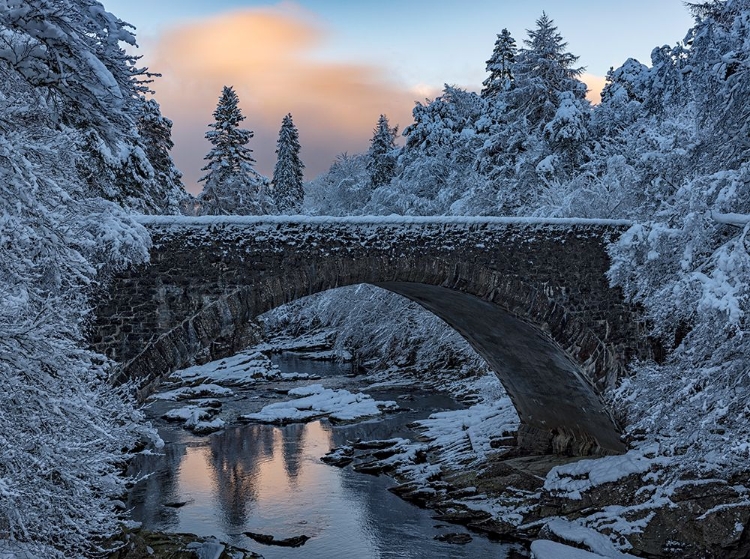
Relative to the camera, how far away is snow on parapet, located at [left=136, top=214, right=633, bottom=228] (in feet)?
35.3

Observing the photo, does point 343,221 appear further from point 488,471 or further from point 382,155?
point 382,155

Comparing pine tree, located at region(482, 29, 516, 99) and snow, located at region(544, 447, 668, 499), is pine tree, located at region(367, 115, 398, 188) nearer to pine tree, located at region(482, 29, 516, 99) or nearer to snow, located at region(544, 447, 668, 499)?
pine tree, located at region(482, 29, 516, 99)

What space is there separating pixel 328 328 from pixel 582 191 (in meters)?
23.5

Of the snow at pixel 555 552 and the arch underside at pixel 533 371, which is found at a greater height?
the arch underside at pixel 533 371

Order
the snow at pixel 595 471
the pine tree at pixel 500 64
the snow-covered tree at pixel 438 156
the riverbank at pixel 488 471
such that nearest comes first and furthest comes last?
the riverbank at pixel 488 471 < the snow at pixel 595 471 < the snow-covered tree at pixel 438 156 < the pine tree at pixel 500 64

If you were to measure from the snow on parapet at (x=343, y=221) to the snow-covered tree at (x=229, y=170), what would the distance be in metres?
21.4

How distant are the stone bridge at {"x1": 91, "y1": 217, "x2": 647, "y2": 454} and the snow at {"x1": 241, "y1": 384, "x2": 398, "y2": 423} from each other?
22.8ft

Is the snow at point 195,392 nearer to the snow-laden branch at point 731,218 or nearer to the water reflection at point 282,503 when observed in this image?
the water reflection at point 282,503

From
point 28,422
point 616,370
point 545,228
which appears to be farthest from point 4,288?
point 616,370

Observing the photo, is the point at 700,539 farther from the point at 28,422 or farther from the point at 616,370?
the point at 28,422

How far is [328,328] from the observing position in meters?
40.7

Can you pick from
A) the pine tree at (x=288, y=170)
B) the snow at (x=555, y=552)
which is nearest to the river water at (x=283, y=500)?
the snow at (x=555, y=552)

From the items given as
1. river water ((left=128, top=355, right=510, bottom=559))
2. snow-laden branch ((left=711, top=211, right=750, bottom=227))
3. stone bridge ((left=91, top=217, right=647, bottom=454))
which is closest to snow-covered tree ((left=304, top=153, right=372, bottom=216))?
river water ((left=128, top=355, right=510, bottom=559))

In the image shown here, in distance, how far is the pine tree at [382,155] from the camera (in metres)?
39.5
